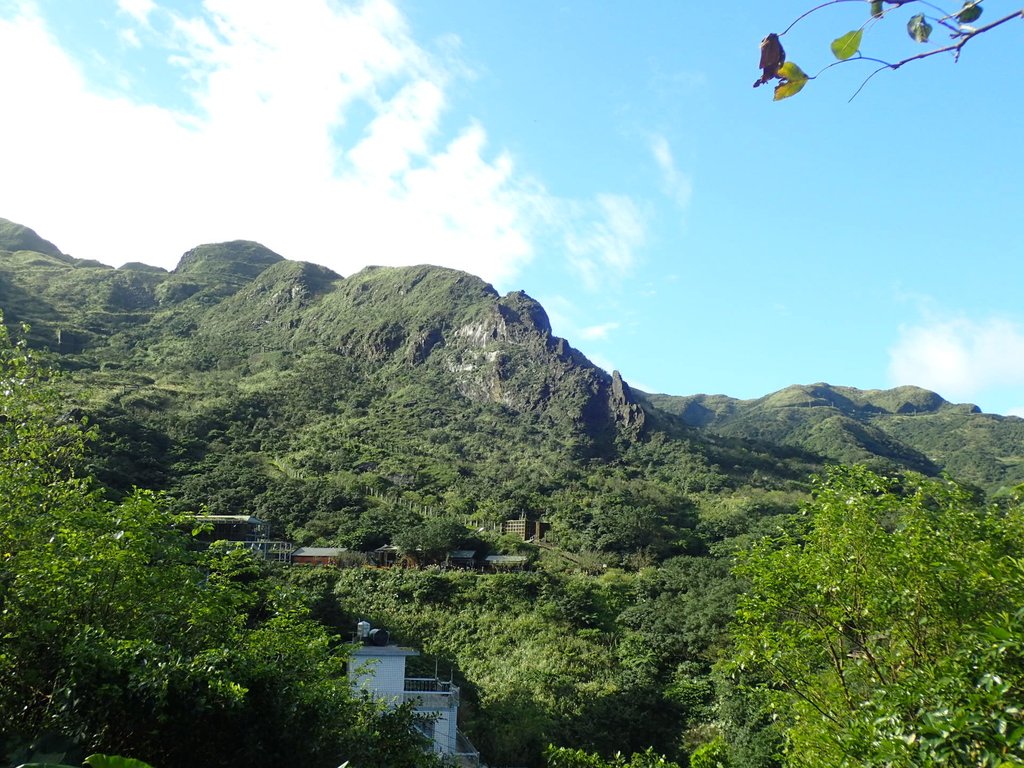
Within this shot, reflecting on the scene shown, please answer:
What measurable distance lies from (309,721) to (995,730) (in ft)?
22.3

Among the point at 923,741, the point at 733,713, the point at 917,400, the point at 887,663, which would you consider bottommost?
the point at 733,713

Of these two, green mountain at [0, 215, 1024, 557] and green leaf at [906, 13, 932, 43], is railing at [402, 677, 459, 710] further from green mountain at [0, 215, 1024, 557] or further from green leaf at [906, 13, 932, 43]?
green leaf at [906, 13, 932, 43]

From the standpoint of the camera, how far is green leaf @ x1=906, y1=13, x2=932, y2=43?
1.78 metres

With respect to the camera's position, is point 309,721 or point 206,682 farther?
point 309,721

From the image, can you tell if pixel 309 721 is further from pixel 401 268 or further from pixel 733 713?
pixel 401 268

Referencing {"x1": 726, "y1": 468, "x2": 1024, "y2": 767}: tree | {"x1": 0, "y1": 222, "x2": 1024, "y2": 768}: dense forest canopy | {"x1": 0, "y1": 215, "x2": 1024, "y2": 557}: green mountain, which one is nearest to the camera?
{"x1": 726, "y1": 468, "x2": 1024, "y2": 767}: tree

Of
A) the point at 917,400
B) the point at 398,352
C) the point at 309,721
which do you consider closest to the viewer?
the point at 309,721

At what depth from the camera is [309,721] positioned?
7.41m

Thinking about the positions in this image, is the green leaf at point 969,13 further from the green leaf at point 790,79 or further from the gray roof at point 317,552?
the gray roof at point 317,552

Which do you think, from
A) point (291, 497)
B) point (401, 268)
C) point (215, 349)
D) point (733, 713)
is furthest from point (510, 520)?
point (401, 268)

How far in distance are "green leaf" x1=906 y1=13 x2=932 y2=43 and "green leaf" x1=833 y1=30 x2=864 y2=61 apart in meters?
0.18

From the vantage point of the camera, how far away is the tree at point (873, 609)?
4.72 m

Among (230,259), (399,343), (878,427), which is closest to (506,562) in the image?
(399,343)

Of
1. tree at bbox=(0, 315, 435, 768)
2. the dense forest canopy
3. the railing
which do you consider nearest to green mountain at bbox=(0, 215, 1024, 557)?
the dense forest canopy
